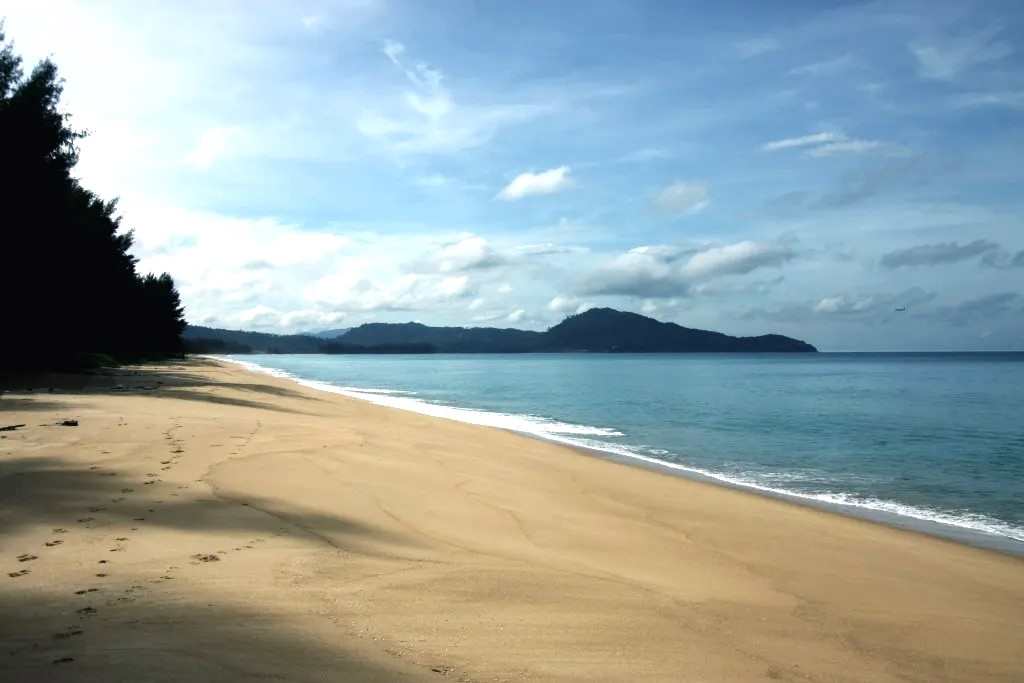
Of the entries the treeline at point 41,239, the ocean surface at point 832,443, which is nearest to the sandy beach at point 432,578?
the ocean surface at point 832,443

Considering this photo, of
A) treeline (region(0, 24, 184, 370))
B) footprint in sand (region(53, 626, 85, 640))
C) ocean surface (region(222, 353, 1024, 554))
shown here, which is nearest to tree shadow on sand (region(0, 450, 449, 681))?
footprint in sand (region(53, 626, 85, 640))

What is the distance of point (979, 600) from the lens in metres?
8.29

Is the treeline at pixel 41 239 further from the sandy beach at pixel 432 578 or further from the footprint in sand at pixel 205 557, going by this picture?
the footprint in sand at pixel 205 557

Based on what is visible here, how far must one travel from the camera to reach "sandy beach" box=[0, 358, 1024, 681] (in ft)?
14.3

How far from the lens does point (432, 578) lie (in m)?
6.31

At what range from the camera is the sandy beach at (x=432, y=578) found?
14.3ft

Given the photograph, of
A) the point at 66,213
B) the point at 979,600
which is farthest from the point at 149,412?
the point at 979,600

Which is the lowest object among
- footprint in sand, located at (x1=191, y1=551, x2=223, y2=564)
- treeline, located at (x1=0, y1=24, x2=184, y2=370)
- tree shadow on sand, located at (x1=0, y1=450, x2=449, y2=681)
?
footprint in sand, located at (x1=191, y1=551, x2=223, y2=564)

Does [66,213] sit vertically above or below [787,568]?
above

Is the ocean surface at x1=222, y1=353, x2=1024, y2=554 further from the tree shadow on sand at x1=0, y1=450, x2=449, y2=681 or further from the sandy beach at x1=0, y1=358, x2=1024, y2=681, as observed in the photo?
the tree shadow on sand at x1=0, y1=450, x2=449, y2=681

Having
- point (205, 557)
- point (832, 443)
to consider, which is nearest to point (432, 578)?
point (205, 557)

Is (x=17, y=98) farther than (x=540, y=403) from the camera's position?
No

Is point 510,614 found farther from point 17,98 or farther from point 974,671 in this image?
point 17,98

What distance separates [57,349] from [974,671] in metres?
37.9
